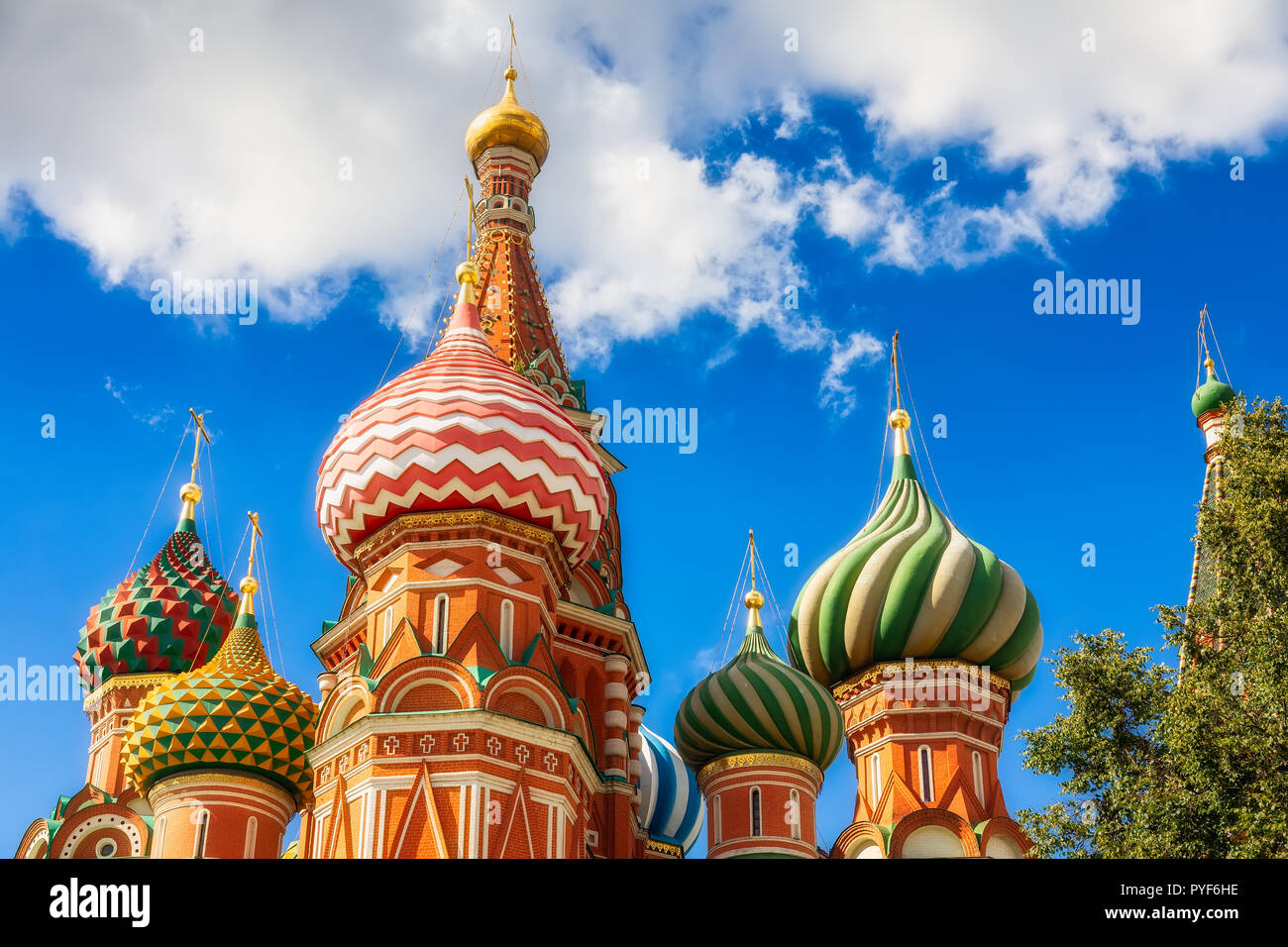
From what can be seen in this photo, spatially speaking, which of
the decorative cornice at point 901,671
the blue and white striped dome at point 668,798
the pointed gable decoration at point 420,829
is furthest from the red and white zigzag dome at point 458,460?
the blue and white striped dome at point 668,798

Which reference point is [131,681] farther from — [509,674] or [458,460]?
[509,674]

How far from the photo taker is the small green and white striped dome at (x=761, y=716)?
24953mm

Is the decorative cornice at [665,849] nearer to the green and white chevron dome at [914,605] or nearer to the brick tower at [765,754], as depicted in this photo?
the brick tower at [765,754]

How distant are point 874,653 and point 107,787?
42.9ft

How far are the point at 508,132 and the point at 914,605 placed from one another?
11.1 m

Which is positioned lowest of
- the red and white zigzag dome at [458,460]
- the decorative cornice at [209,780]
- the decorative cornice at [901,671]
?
the decorative cornice at [209,780]

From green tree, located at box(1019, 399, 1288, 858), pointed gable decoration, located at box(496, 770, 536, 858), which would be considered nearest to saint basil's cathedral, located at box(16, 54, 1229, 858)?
pointed gable decoration, located at box(496, 770, 536, 858)

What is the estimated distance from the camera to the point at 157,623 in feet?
93.9

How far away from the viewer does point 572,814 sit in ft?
65.0

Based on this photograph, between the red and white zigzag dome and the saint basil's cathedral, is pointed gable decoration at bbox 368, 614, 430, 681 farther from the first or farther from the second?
the red and white zigzag dome

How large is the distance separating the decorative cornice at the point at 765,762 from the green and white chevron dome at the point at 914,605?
1.96 metres

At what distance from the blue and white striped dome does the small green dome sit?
1159 centimetres
